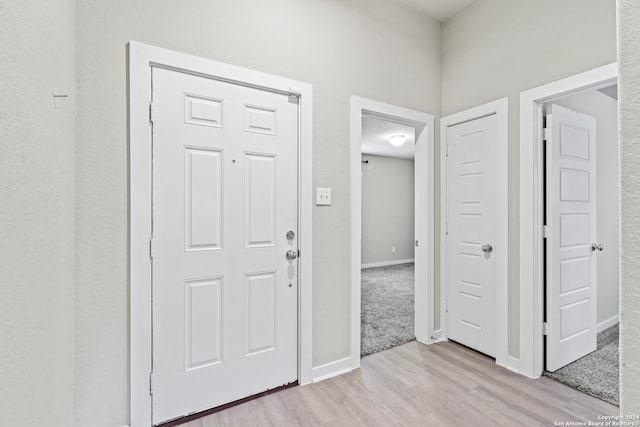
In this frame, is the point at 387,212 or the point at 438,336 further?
the point at 387,212

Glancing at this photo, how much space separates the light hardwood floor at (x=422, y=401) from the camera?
5.78 ft

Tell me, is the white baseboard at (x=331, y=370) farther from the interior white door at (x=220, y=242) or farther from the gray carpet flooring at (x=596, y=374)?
the gray carpet flooring at (x=596, y=374)

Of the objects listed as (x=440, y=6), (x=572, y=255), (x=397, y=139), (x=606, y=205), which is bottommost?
(x=572, y=255)

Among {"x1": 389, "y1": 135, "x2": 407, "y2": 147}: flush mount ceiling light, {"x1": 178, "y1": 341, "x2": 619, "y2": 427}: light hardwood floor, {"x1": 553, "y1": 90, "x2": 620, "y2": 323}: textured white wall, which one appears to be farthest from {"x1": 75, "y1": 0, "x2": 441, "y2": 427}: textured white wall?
{"x1": 389, "y1": 135, "x2": 407, "y2": 147}: flush mount ceiling light

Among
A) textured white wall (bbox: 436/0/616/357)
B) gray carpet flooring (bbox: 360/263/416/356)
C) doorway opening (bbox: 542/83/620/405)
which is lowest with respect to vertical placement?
gray carpet flooring (bbox: 360/263/416/356)

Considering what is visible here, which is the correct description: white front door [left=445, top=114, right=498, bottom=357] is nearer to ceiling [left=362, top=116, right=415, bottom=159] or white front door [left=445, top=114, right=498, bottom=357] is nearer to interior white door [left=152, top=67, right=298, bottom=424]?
ceiling [left=362, top=116, right=415, bottom=159]

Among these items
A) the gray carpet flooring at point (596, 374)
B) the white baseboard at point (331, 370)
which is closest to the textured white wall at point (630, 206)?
the white baseboard at point (331, 370)

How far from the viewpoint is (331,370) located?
2229 millimetres

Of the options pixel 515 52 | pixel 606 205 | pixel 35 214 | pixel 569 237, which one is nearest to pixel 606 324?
pixel 606 205

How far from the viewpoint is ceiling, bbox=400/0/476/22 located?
104 inches

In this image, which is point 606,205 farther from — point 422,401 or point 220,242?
point 220,242

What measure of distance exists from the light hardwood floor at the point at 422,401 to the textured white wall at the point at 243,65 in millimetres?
309

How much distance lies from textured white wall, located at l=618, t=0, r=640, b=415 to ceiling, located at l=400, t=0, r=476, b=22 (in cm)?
265

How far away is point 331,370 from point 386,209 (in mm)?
5119
